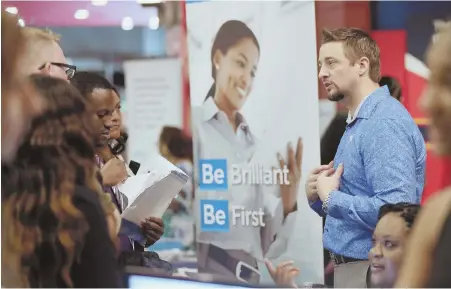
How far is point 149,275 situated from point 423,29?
133cm

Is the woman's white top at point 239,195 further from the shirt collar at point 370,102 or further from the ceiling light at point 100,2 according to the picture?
the ceiling light at point 100,2

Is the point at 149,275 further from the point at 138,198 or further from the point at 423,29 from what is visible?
the point at 423,29

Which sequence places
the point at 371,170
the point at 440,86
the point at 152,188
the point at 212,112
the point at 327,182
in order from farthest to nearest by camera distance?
the point at 152,188 → the point at 212,112 → the point at 327,182 → the point at 371,170 → the point at 440,86

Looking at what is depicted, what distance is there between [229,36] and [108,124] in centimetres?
56

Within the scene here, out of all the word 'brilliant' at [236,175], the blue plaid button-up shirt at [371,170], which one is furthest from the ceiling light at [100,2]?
the blue plaid button-up shirt at [371,170]

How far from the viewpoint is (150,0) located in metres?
2.92

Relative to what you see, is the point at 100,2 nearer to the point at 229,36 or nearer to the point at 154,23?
the point at 154,23

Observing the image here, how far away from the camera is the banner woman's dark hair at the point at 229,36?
2.75m

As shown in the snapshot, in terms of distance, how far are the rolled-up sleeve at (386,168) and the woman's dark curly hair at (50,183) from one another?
0.91m

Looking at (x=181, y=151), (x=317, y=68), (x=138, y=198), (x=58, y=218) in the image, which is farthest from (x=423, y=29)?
(x=58, y=218)

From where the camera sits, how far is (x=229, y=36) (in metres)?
2.78

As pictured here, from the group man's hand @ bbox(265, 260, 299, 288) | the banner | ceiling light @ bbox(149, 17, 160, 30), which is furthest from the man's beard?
ceiling light @ bbox(149, 17, 160, 30)

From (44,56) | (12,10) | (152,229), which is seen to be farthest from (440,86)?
(12,10)

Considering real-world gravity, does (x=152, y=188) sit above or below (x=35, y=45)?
below
